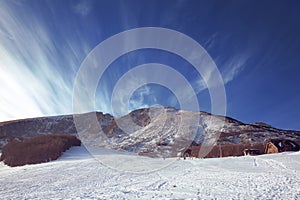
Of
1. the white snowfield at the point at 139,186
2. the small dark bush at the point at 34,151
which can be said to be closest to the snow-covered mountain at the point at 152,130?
the small dark bush at the point at 34,151

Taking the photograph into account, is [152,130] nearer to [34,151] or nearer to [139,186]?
[34,151]

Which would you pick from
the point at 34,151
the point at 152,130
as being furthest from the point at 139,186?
the point at 152,130

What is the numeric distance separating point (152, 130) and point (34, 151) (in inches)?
2035

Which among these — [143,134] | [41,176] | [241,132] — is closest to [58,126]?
[143,134]

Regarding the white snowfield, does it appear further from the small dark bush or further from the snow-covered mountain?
the snow-covered mountain

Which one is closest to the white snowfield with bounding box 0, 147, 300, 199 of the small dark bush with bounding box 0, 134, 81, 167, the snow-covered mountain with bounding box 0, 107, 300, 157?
the small dark bush with bounding box 0, 134, 81, 167

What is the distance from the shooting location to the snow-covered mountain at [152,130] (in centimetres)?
6250

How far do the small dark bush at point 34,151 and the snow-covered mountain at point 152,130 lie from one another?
25045mm

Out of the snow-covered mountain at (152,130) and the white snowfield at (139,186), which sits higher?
the snow-covered mountain at (152,130)

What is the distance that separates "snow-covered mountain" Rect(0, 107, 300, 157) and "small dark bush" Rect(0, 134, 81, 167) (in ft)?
82.2

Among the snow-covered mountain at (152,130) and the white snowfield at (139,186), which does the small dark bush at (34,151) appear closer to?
the white snowfield at (139,186)

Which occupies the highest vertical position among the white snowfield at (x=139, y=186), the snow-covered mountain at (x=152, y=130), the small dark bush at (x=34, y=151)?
the snow-covered mountain at (x=152, y=130)

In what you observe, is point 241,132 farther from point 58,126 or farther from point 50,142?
point 58,126

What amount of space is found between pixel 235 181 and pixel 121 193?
6.49 m
